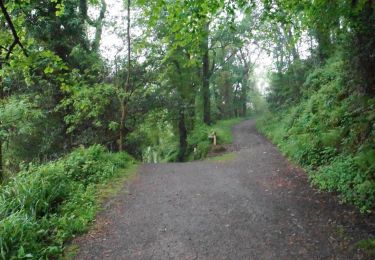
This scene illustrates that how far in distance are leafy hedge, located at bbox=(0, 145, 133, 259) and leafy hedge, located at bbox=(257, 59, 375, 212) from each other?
498 cm

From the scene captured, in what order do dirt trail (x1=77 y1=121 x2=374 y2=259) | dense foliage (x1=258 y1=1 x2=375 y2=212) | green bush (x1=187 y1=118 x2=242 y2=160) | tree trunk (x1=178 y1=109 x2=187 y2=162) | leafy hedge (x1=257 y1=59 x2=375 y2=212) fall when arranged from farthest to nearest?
tree trunk (x1=178 y1=109 x2=187 y2=162)
green bush (x1=187 y1=118 x2=242 y2=160)
dense foliage (x1=258 y1=1 x2=375 y2=212)
leafy hedge (x1=257 y1=59 x2=375 y2=212)
dirt trail (x1=77 y1=121 x2=374 y2=259)

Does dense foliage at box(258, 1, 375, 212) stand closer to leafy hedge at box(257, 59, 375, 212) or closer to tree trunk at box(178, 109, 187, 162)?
leafy hedge at box(257, 59, 375, 212)

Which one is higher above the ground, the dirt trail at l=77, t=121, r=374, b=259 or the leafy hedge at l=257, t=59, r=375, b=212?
the leafy hedge at l=257, t=59, r=375, b=212

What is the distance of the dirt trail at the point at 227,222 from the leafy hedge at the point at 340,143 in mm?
371

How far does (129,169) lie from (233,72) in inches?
1068

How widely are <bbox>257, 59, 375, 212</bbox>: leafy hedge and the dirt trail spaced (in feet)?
1.22

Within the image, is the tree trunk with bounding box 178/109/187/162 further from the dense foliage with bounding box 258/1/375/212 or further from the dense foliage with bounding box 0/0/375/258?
the dense foliage with bounding box 258/1/375/212

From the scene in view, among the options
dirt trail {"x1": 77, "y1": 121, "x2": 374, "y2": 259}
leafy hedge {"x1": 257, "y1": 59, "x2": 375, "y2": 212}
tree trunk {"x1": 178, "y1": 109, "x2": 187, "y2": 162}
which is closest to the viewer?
dirt trail {"x1": 77, "y1": 121, "x2": 374, "y2": 259}

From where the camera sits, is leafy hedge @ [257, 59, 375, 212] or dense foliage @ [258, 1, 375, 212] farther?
dense foliage @ [258, 1, 375, 212]

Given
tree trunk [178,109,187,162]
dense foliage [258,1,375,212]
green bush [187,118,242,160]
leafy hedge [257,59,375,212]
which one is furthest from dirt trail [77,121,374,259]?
tree trunk [178,109,187,162]

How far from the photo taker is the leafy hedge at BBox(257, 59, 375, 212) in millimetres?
6105

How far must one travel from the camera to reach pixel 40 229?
5.80 meters

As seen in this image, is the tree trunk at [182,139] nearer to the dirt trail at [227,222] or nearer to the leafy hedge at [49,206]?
the leafy hedge at [49,206]

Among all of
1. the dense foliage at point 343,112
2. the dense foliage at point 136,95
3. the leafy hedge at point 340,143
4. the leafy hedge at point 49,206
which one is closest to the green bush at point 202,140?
the dense foliage at point 136,95
